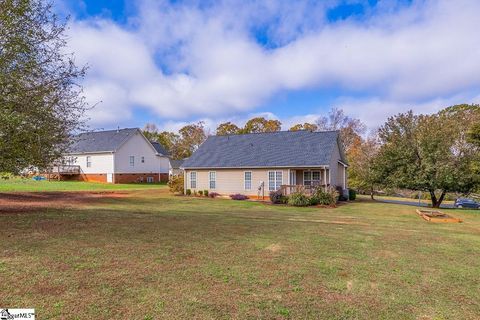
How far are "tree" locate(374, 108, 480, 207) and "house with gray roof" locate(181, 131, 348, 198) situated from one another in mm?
3839

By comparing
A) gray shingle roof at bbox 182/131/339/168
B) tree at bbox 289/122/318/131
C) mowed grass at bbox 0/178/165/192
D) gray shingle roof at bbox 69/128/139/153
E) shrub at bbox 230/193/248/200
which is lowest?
shrub at bbox 230/193/248/200

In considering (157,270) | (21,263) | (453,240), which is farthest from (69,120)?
(453,240)

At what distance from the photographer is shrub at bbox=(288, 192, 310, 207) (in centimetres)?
2177

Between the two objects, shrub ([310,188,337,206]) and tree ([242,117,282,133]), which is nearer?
shrub ([310,188,337,206])

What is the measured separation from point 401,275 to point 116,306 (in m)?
4.86

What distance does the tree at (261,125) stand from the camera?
57875 mm

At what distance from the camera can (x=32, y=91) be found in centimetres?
1014

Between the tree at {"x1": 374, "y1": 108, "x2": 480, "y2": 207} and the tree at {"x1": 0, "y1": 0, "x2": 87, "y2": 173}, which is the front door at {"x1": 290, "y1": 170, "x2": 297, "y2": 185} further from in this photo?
the tree at {"x1": 0, "y1": 0, "x2": 87, "y2": 173}

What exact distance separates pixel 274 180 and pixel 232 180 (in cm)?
354

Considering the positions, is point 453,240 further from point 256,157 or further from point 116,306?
point 256,157

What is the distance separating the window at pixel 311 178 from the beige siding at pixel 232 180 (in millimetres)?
1752

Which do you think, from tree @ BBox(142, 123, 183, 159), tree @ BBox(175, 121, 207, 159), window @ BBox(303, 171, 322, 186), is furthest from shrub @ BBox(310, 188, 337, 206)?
tree @ BBox(142, 123, 183, 159)

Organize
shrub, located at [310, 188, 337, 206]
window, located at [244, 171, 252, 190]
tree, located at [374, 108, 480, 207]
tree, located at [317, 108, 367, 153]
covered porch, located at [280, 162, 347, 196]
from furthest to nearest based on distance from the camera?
tree, located at [317, 108, 367, 153] < window, located at [244, 171, 252, 190] < covered porch, located at [280, 162, 347, 196] < shrub, located at [310, 188, 337, 206] < tree, located at [374, 108, 480, 207]

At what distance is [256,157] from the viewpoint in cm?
2734
